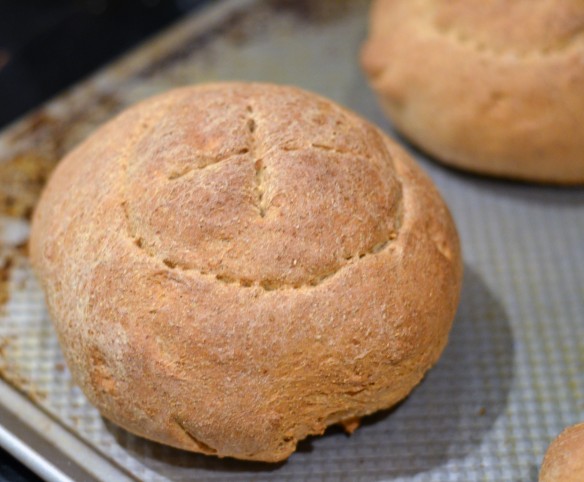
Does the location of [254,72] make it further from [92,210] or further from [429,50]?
[92,210]

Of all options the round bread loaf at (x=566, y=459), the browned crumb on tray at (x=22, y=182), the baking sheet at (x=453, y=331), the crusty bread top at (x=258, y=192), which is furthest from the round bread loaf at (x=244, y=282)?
the browned crumb on tray at (x=22, y=182)

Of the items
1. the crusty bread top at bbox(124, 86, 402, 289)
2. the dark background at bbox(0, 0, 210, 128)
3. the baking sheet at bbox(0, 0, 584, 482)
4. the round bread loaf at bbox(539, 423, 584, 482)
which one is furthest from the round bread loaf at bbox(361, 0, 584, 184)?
the dark background at bbox(0, 0, 210, 128)

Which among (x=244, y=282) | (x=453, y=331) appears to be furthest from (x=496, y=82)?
(x=244, y=282)

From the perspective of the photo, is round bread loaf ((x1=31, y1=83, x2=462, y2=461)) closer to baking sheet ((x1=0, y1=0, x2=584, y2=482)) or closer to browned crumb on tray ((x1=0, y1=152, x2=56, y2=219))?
baking sheet ((x1=0, y1=0, x2=584, y2=482))

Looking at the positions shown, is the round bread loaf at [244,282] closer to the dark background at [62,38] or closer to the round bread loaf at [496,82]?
the round bread loaf at [496,82]

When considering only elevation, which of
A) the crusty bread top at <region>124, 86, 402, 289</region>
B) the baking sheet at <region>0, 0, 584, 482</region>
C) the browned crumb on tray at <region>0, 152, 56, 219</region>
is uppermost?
the crusty bread top at <region>124, 86, 402, 289</region>

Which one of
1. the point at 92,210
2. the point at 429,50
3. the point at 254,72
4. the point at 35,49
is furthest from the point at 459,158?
the point at 35,49
